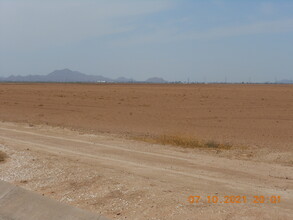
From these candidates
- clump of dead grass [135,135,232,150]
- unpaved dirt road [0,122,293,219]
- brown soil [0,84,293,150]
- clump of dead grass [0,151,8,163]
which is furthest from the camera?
brown soil [0,84,293,150]

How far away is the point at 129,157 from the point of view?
12.9 meters

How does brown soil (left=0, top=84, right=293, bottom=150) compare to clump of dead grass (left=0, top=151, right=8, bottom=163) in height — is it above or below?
below

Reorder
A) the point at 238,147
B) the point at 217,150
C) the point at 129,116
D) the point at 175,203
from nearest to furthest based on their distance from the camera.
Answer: the point at 175,203 < the point at 217,150 < the point at 238,147 < the point at 129,116

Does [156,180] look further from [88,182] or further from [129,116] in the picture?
[129,116]

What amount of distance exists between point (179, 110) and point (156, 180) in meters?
23.2

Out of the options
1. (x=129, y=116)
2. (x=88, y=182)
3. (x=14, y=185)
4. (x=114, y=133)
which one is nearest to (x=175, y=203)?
(x=88, y=182)

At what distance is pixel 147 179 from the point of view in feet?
32.1

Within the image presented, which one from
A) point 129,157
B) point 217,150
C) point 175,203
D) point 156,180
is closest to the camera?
point 175,203

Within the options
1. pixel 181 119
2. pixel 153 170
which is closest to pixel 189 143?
pixel 153 170
